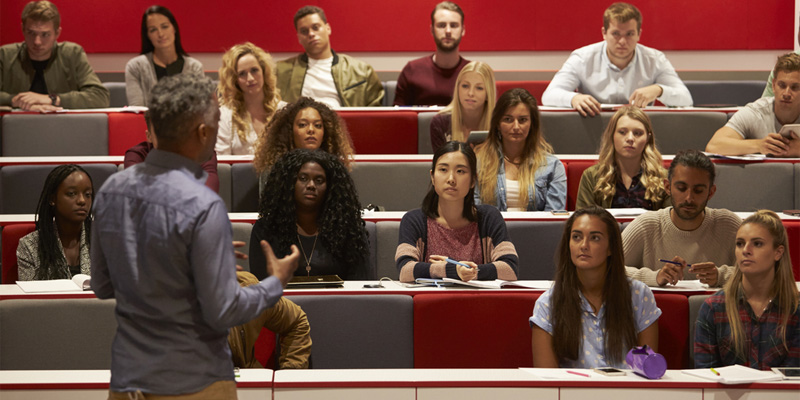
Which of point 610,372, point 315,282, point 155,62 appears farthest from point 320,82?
point 610,372

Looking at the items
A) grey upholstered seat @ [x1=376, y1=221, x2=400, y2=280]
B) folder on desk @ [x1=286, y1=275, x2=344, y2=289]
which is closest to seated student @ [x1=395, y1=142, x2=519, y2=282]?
grey upholstered seat @ [x1=376, y1=221, x2=400, y2=280]

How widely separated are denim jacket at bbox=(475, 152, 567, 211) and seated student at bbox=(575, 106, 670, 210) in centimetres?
8

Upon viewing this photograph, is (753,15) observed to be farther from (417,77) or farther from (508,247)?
(508,247)

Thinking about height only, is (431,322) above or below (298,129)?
below

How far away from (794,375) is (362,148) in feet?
7.92

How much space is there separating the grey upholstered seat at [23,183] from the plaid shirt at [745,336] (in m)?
2.20

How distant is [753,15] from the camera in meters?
5.80

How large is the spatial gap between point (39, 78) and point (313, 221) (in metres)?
2.35

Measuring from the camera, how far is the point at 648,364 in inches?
70.7

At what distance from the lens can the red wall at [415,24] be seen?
5816mm

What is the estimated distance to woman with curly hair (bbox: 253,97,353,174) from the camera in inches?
130

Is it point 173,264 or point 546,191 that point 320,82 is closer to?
point 546,191

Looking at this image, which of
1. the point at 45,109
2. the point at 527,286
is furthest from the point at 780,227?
the point at 45,109

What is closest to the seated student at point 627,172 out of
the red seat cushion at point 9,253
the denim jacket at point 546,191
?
the denim jacket at point 546,191
